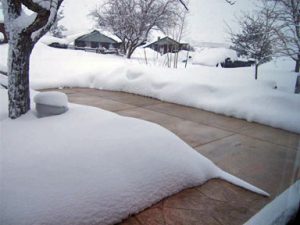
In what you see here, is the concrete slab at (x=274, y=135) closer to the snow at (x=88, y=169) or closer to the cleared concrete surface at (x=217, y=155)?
the cleared concrete surface at (x=217, y=155)

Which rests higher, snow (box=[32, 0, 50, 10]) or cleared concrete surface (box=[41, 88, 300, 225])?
snow (box=[32, 0, 50, 10])

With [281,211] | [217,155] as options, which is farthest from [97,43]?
[281,211]

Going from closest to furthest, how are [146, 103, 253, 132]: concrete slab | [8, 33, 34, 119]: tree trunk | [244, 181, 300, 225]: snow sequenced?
1. [244, 181, 300, 225]: snow
2. [8, 33, 34, 119]: tree trunk
3. [146, 103, 253, 132]: concrete slab

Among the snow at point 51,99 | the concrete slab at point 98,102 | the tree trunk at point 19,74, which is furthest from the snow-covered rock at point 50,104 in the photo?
the concrete slab at point 98,102

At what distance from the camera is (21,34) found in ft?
5.34

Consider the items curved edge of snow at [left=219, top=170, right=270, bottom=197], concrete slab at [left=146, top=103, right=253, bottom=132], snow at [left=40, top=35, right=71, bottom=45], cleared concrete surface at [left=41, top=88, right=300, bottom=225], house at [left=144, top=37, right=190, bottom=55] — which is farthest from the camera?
house at [left=144, top=37, right=190, bottom=55]

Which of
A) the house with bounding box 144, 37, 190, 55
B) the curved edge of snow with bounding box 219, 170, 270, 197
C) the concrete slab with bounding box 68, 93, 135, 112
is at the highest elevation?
the house with bounding box 144, 37, 190, 55

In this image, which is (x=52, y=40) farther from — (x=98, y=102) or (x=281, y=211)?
(x=281, y=211)

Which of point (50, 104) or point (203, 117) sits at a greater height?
point (50, 104)

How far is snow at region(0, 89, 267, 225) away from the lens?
0.95m

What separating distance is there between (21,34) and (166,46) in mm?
4373

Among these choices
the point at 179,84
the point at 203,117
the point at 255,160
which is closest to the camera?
the point at 255,160

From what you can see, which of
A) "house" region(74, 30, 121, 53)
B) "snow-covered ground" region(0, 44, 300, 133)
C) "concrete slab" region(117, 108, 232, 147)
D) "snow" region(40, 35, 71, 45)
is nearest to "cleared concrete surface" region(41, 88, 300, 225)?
"concrete slab" region(117, 108, 232, 147)

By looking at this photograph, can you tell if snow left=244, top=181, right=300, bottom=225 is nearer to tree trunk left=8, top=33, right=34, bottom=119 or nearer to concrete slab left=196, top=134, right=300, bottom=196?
concrete slab left=196, top=134, right=300, bottom=196
